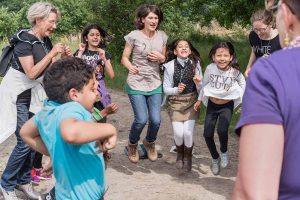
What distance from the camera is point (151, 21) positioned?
534cm

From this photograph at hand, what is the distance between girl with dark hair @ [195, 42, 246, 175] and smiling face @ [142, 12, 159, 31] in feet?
2.46

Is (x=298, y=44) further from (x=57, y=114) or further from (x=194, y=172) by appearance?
(x=194, y=172)

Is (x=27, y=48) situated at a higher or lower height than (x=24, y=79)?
higher

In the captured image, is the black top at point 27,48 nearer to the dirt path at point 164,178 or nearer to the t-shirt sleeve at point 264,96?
the dirt path at point 164,178

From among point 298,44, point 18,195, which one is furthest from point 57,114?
point 18,195

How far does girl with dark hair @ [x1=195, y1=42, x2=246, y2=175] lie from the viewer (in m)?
4.98

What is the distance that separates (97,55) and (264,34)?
71.1 inches

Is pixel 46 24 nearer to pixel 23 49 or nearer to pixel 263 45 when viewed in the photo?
pixel 23 49

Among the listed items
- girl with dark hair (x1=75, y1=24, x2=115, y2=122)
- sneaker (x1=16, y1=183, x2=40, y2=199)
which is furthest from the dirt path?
girl with dark hair (x1=75, y1=24, x2=115, y2=122)

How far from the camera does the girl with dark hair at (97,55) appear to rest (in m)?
5.16

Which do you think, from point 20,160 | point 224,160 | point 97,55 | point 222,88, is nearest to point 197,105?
point 222,88

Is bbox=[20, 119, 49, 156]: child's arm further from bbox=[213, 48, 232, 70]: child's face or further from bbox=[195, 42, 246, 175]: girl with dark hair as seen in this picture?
bbox=[213, 48, 232, 70]: child's face

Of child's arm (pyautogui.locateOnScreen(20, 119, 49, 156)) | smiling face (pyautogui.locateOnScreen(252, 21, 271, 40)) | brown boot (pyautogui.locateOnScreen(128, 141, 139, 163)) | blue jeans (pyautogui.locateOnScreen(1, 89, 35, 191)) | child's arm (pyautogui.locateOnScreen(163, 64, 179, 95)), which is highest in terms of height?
smiling face (pyautogui.locateOnScreen(252, 21, 271, 40))

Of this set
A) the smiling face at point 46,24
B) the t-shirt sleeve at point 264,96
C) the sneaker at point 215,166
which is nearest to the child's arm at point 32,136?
the t-shirt sleeve at point 264,96
